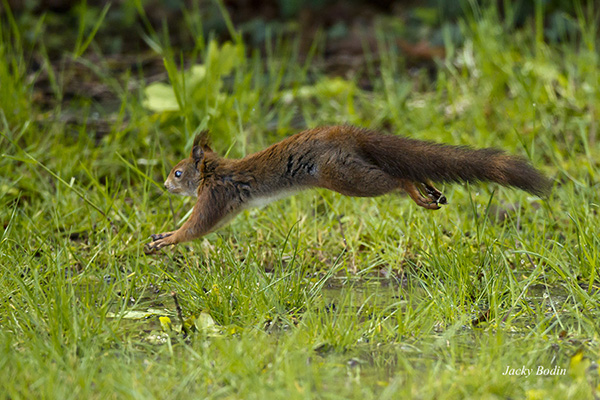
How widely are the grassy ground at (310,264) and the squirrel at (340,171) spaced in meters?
0.27

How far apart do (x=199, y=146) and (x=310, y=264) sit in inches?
32.2

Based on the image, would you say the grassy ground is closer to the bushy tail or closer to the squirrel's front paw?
→ the squirrel's front paw

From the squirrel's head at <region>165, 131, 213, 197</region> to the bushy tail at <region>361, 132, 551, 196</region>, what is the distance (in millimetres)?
866

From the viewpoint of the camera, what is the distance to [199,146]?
3631 mm

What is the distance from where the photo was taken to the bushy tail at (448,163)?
2996mm

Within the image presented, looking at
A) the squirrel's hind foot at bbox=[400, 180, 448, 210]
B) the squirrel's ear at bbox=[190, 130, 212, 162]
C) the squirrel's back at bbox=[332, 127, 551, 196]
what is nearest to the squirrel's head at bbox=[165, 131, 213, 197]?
the squirrel's ear at bbox=[190, 130, 212, 162]

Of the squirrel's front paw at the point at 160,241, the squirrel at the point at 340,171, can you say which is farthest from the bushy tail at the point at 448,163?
the squirrel's front paw at the point at 160,241

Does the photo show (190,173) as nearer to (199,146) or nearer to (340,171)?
(199,146)

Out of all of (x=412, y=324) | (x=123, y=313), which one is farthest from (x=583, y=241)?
(x=123, y=313)

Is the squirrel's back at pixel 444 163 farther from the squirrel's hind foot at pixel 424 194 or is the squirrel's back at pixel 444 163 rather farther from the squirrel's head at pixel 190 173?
the squirrel's head at pixel 190 173

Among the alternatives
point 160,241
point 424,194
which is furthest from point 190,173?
point 424,194

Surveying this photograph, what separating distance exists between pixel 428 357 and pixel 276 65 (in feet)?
13.9

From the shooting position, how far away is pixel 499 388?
7.80ft

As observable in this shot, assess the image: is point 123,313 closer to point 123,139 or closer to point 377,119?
point 123,139
